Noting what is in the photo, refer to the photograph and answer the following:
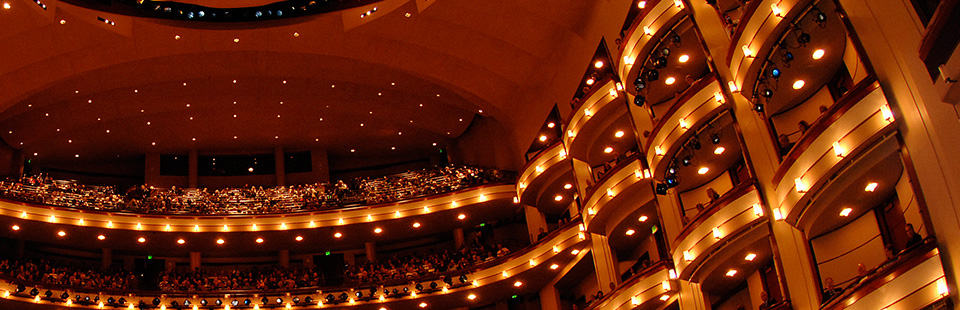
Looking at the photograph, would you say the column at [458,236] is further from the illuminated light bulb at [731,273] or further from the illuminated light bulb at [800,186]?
the illuminated light bulb at [800,186]

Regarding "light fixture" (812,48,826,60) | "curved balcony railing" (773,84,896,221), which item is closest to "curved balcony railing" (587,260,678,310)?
"curved balcony railing" (773,84,896,221)

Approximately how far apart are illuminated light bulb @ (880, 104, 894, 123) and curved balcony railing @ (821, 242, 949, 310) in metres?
1.97

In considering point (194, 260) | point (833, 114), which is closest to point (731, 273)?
point (833, 114)

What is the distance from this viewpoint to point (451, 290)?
2667 cm

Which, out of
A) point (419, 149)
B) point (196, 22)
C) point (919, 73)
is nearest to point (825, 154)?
point (919, 73)

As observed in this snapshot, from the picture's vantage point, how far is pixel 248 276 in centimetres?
2898

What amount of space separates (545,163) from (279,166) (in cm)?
1395

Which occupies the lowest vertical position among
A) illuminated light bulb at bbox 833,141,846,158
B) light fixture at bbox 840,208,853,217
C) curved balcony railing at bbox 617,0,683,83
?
light fixture at bbox 840,208,853,217

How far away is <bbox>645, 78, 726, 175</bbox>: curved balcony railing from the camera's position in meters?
17.6

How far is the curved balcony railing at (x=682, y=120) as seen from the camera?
57.8 feet

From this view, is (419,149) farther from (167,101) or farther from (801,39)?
(801,39)

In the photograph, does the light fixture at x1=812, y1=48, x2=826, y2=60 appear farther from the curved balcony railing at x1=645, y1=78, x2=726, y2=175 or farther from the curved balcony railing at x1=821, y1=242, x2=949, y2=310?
the curved balcony railing at x1=821, y1=242, x2=949, y2=310

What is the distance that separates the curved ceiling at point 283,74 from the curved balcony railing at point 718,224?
7.81m

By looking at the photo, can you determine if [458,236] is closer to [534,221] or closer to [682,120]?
[534,221]
